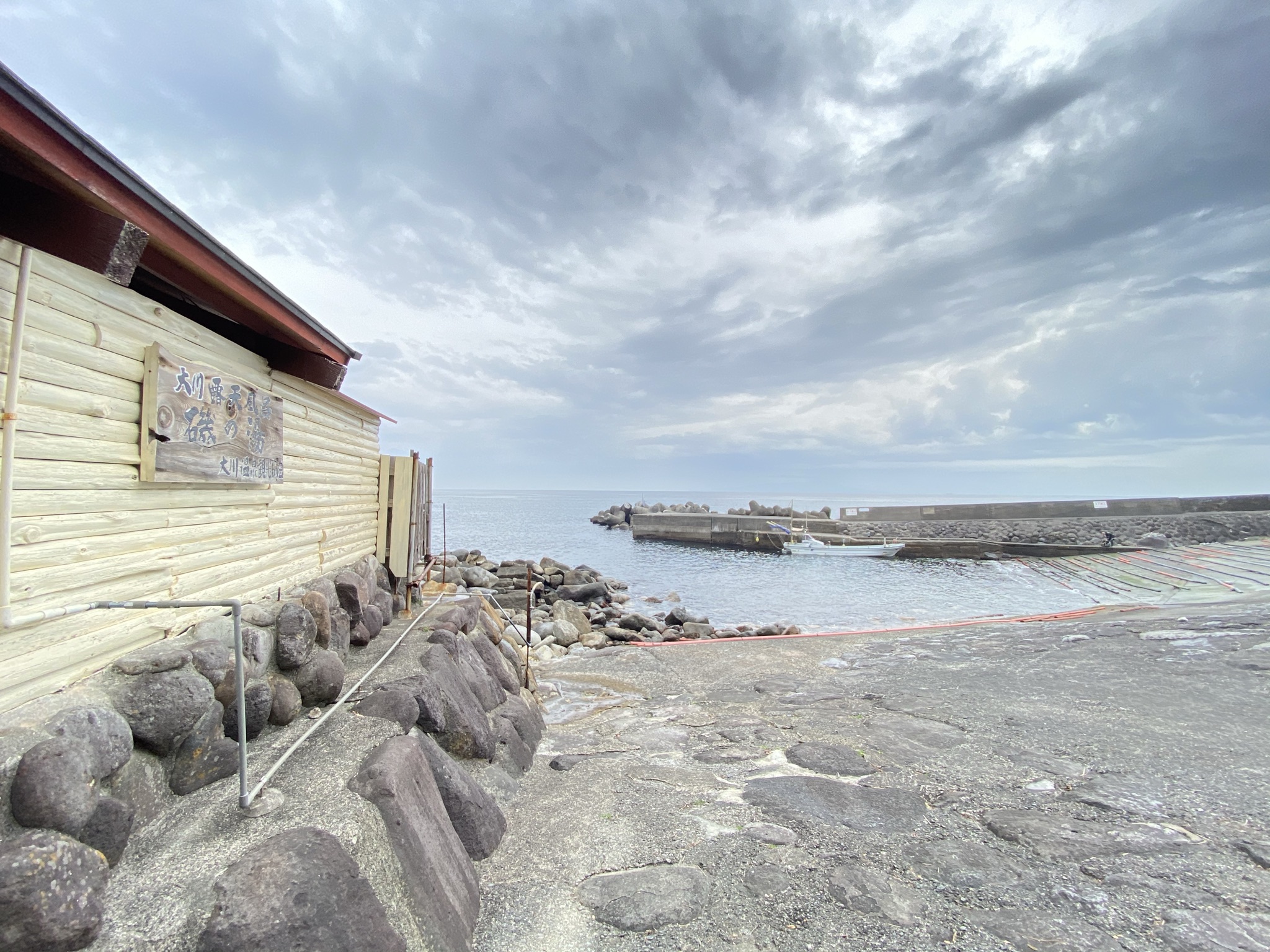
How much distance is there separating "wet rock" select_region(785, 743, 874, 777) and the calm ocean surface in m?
11.4

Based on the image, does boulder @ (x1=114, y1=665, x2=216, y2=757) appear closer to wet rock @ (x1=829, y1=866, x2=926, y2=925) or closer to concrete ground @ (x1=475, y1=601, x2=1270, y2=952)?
concrete ground @ (x1=475, y1=601, x2=1270, y2=952)

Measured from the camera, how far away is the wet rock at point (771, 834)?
438 centimetres

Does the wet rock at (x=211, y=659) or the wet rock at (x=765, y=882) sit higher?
the wet rock at (x=211, y=659)

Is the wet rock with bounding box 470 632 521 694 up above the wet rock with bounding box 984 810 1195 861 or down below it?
above

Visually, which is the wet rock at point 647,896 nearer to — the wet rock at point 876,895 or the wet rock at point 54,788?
the wet rock at point 876,895

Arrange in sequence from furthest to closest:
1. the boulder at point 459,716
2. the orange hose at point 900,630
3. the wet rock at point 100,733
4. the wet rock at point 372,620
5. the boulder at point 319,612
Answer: the orange hose at point 900,630 < the wet rock at point 372,620 < the boulder at point 319,612 < the boulder at point 459,716 < the wet rock at point 100,733

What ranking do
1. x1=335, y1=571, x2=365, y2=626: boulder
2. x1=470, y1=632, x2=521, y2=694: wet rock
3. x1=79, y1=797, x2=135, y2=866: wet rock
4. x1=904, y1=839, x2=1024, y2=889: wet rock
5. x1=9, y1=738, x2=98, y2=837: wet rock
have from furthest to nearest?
x1=470, y1=632, x2=521, y2=694: wet rock, x1=335, y1=571, x2=365, y2=626: boulder, x1=904, y1=839, x2=1024, y2=889: wet rock, x1=79, y1=797, x2=135, y2=866: wet rock, x1=9, y1=738, x2=98, y2=837: wet rock

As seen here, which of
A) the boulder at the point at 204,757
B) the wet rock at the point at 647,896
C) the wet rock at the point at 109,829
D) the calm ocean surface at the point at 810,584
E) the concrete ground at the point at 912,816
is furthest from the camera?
the calm ocean surface at the point at 810,584

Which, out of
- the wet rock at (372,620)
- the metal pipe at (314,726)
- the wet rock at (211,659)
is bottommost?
the metal pipe at (314,726)

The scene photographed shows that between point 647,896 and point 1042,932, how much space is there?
7.32ft

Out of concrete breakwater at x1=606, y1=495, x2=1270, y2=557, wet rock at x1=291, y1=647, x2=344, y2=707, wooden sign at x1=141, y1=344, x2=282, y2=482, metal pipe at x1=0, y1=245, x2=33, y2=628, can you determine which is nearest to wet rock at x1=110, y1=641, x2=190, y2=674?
metal pipe at x1=0, y1=245, x2=33, y2=628

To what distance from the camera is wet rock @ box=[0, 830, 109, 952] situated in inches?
80.4

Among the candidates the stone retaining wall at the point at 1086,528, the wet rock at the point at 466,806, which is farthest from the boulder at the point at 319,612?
the stone retaining wall at the point at 1086,528

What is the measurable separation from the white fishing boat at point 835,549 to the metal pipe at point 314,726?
1277 inches
